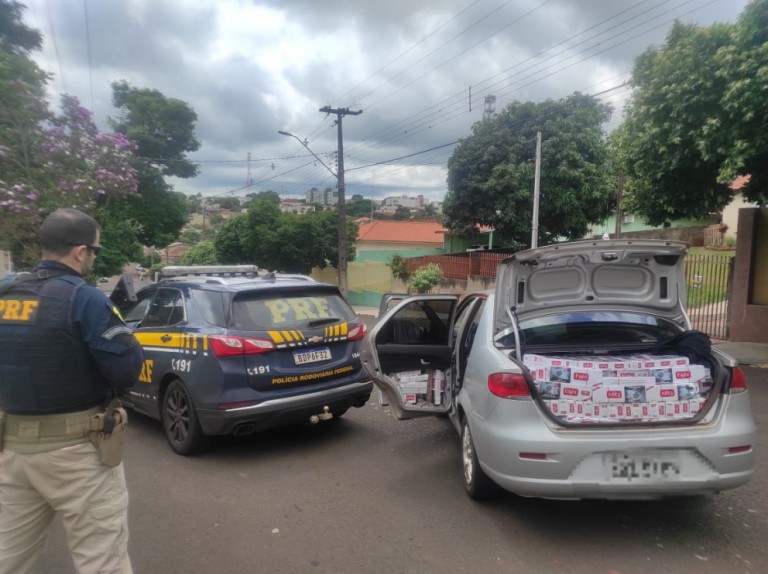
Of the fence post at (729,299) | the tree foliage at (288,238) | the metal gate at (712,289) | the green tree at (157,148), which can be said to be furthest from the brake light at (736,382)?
the tree foliage at (288,238)

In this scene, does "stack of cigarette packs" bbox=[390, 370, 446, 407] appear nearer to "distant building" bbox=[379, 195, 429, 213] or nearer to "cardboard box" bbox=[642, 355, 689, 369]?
"cardboard box" bbox=[642, 355, 689, 369]

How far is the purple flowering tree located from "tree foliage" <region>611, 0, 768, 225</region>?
9578 mm

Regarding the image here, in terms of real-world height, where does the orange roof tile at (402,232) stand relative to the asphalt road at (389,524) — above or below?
above

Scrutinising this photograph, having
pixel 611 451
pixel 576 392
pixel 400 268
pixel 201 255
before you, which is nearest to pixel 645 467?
pixel 611 451

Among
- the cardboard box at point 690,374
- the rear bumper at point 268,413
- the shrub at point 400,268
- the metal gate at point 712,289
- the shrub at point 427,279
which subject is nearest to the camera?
the cardboard box at point 690,374

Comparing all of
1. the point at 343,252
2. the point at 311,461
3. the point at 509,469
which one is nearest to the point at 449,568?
the point at 509,469

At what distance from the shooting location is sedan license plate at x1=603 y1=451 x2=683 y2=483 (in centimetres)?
293

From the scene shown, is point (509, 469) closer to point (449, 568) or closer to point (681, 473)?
point (449, 568)

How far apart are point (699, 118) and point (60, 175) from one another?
10631mm

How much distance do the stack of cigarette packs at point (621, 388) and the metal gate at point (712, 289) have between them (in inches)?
331

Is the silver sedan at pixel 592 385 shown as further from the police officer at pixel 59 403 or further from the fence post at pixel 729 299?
the fence post at pixel 729 299

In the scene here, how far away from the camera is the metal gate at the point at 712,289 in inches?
419

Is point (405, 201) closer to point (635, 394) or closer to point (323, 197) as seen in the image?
point (323, 197)

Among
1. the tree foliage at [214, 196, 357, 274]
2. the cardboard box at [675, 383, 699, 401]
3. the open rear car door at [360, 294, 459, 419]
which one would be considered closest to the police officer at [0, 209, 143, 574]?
the open rear car door at [360, 294, 459, 419]
